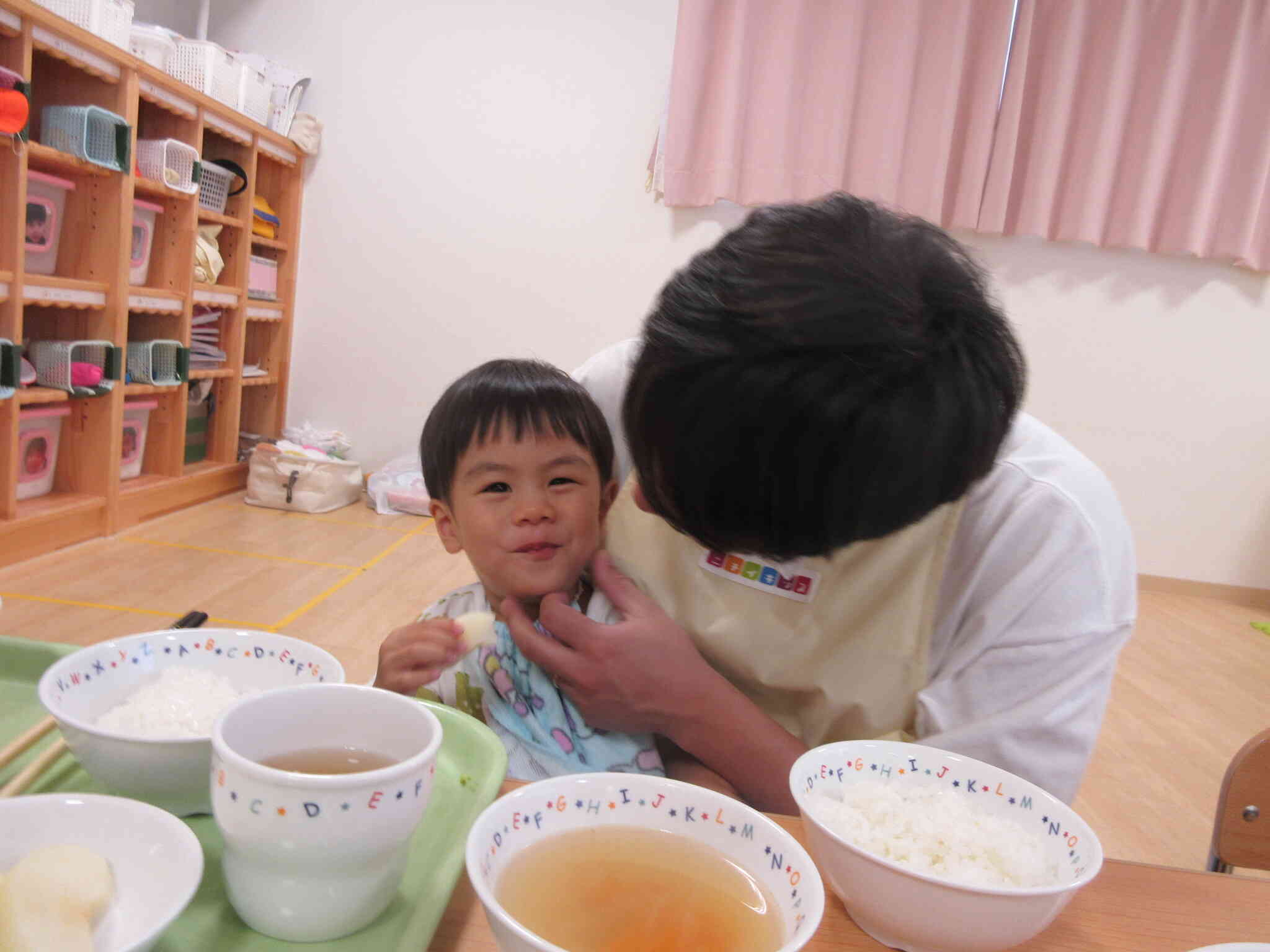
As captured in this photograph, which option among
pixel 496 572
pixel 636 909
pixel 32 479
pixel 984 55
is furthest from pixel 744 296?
pixel 984 55

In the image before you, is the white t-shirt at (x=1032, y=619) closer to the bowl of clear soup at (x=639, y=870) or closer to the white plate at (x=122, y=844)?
the bowl of clear soup at (x=639, y=870)

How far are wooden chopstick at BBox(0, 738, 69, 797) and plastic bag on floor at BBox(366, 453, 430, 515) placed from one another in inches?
131

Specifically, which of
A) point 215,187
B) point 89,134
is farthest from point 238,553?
point 215,187

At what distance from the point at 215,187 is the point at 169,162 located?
16.8 inches

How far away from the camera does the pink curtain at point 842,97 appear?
3648 mm

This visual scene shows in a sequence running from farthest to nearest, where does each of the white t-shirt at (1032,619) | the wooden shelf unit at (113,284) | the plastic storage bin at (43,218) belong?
1. the plastic storage bin at (43,218)
2. the wooden shelf unit at (113,284)
3. the white t-shirt at (1032,619)

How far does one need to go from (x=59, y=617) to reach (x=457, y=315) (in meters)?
2.36

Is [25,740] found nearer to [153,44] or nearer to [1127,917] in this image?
[1127,917]

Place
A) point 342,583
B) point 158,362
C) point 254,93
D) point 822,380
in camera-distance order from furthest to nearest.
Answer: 1. point 254,93
2. point 158,362
3. point 342,583
4. point 822,380

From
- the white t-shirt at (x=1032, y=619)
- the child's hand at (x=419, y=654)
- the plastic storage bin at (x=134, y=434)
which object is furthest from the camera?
the plastic storage bin at (x=134, y=434)

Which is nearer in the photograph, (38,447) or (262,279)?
(38,447)

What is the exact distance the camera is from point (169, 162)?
127 inches

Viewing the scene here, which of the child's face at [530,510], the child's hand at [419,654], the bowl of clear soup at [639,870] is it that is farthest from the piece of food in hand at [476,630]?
the bowl of clear soup at [639,870]

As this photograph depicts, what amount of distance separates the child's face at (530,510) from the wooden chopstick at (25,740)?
0.61 metres
